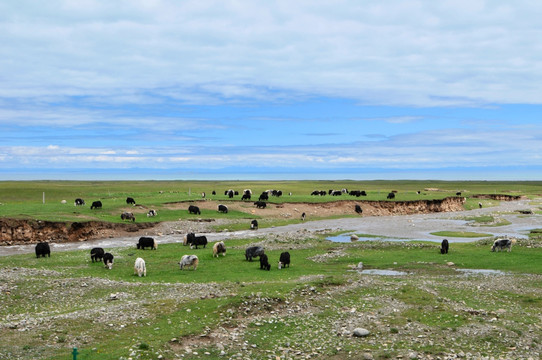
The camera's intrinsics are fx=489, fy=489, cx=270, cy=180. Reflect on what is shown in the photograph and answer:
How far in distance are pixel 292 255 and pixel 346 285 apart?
1227cm

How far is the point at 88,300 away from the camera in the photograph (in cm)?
1969

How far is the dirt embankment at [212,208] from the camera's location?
4381 cm

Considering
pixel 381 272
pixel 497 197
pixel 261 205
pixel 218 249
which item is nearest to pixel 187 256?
pixel 218 249

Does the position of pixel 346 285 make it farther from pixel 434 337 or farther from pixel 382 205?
pixel 382 205

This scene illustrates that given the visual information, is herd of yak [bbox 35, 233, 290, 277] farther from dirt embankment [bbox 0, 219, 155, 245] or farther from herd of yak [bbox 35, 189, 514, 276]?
dirt embankment [bbox 0, 219, 155, 245]

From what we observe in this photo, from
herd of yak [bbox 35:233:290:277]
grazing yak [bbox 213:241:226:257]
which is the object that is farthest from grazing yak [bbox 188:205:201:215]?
grazing yak [bbox 213:241:226:257]

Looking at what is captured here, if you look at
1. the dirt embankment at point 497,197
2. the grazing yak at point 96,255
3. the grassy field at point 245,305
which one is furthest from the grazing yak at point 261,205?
the dirt embankment at point 497,197

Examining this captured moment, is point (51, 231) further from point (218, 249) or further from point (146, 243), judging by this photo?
point (218, 249)

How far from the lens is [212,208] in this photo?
62.2 m

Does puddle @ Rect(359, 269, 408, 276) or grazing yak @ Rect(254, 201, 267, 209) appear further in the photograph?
grazing yak @ Rect(254, 201, 267, 209)

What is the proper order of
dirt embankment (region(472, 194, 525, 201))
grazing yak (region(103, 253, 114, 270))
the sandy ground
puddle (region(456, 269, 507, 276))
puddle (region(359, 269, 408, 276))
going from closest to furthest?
1. puddle (region(456, 269, 507, 276))
2. puddle (region(359, 269, 408, 276))
3. grazing yak (region(103, 253, 114, 270))
4. the sandy ground
5. dirt embankment (region(472, 194, 525, 201))

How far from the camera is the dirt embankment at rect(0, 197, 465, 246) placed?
43812mm

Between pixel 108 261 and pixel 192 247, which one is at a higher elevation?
pixel 108 261

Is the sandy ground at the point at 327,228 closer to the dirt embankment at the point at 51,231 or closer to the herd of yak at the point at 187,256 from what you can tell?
the dirt embankment at the point at 51,231
